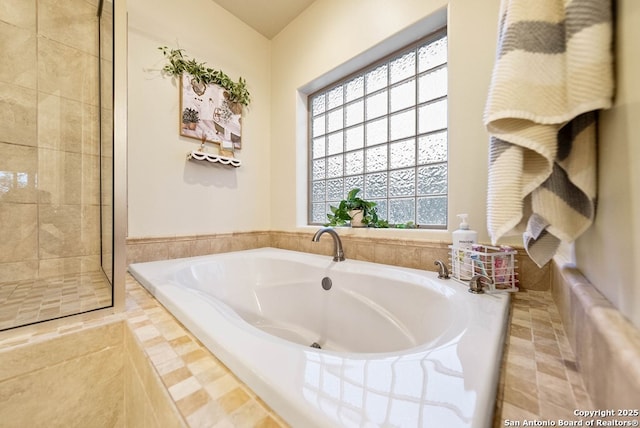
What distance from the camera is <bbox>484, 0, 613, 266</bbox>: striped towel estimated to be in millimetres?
322

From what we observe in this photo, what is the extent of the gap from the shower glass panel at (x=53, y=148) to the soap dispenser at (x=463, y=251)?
4.80 feet

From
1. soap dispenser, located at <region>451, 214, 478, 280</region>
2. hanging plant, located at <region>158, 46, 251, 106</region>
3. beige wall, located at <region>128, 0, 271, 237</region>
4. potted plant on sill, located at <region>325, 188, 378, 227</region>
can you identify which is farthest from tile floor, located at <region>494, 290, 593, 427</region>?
hanging plant, located at <region>158, 46, 251, 106</region>

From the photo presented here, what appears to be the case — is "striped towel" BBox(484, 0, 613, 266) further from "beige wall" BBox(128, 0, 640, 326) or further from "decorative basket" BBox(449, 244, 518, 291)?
"decorative basket" BBox(449, 244, 518, 291)

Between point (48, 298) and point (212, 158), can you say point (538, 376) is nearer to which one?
point (48, 298)

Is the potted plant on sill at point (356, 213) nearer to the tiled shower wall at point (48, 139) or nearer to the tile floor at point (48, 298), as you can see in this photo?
the tile floor at point (48, 298)

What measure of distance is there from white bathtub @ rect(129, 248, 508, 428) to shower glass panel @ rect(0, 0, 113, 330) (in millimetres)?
333

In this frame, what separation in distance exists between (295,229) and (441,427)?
5.34 ft

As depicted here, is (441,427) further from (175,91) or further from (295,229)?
(175,91)

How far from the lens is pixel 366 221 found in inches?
58.7

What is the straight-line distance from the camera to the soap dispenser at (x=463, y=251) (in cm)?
94

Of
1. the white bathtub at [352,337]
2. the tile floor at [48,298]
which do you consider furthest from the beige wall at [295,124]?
the tile floor at [48,298]

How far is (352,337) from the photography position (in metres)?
1.16

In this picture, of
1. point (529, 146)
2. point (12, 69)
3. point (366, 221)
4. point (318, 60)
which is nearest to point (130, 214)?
point (12, 69)

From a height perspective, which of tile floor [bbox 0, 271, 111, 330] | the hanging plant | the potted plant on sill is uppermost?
the hanging plant
